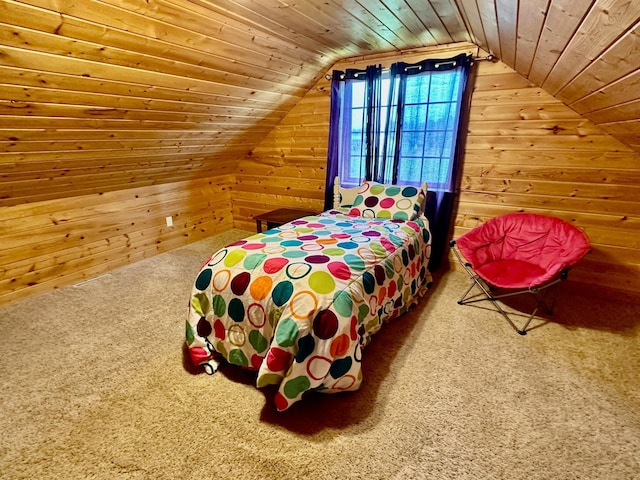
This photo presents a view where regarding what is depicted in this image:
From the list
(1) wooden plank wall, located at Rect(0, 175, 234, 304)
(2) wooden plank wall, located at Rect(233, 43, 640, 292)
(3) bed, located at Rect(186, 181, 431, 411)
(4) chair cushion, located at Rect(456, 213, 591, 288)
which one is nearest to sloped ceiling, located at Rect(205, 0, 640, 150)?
(2) wooden plank wall, located at Rect(233, 43, 640, 292)

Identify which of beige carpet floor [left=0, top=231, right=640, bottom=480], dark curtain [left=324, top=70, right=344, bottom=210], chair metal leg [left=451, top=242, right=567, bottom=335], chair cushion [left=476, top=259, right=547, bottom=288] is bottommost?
beige carpet floor [left=0, top=231, right=640, bottom=480]

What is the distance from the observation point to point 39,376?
1.82 meters

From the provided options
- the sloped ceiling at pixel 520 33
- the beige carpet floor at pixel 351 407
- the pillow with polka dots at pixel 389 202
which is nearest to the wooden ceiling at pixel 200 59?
the sloped ceiling at pixel 520 33

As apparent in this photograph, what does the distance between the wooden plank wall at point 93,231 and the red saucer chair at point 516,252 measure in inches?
118

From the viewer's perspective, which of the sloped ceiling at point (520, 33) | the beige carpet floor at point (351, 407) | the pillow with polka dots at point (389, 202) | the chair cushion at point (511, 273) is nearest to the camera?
the sloped ceiling at point (520, 33)

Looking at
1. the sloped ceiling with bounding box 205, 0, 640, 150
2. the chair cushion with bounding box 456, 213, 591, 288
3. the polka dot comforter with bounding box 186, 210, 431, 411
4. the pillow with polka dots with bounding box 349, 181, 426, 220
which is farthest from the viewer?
the pillow with polka dots with bounding box 349, 181, 426, 220

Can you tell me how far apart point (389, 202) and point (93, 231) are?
2.71 metres

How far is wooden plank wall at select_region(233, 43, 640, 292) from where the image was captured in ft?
8.14

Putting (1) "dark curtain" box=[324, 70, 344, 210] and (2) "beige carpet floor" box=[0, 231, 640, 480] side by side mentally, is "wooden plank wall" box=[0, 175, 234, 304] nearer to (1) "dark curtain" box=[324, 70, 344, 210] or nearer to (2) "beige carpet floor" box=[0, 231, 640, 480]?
(2) "beige carpet floor" box=[0, 231, 640, 480]

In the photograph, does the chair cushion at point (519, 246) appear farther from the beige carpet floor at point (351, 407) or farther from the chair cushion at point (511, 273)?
the beige carpet floor at point (351, 407)

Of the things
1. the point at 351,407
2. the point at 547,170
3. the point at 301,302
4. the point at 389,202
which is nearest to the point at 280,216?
the point at 389,202

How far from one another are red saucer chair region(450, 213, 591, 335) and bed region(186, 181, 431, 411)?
46 centimetres

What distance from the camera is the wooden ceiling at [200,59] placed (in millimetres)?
1345

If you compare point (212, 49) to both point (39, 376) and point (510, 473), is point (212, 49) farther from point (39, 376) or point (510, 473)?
point (510, 473)
